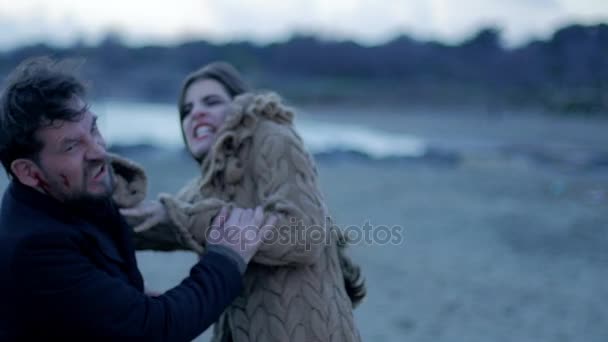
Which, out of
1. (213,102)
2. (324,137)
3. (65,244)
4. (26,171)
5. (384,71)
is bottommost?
(324,137)

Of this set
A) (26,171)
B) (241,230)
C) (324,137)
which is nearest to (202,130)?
(241,230)

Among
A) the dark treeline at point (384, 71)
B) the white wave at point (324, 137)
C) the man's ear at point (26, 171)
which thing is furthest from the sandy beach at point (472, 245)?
the dark treeline at point (384, 71)

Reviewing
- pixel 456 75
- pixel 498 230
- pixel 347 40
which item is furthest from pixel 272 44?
pixel 498 230

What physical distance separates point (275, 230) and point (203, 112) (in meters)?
0.76

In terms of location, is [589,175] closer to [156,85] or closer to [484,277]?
[484,277]

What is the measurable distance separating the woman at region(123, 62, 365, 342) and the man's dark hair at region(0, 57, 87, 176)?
24.2 inches

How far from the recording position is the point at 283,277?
187cm

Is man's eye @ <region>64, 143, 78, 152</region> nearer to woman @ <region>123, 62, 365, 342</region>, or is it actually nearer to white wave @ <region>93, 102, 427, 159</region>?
woman @ <region>123, 62, 365, 342</region>

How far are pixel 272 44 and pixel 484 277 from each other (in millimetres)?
49851

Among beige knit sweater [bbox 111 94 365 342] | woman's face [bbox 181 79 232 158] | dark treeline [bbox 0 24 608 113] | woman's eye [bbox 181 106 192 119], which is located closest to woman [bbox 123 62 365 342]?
beige knit sweater [bbox 111 94 365 342]

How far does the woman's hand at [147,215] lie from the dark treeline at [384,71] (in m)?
24.8

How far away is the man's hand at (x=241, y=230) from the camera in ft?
5.32

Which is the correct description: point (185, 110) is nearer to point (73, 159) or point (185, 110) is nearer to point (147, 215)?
point (147, 215)

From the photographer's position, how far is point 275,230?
1.78m
